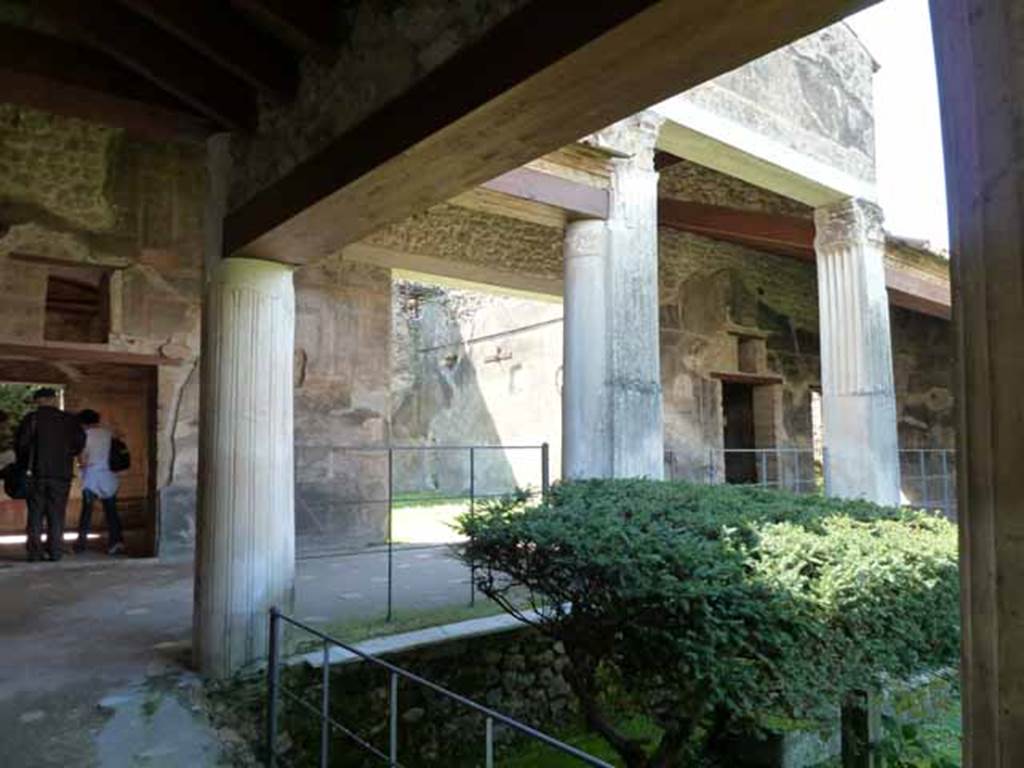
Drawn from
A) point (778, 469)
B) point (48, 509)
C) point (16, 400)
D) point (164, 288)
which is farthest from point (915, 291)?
point (16, 400)

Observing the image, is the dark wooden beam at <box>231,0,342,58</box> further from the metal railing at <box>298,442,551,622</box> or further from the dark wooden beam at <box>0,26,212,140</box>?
the metal railing at <box>298,442,551,622</box>

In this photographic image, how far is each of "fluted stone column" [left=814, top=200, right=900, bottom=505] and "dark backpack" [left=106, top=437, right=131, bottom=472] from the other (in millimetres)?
7488

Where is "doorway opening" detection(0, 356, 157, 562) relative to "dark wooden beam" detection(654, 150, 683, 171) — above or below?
below

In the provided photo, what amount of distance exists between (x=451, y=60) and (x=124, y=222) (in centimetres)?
Answer: 556

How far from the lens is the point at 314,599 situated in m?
5.04

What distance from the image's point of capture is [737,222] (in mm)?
9430

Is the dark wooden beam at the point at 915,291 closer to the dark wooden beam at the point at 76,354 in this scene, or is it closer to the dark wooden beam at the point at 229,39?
the dark wooden beam at the point at 229,39

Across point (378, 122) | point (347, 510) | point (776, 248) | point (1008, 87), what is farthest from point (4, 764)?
point (776, 248)

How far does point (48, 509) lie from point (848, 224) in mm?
8546

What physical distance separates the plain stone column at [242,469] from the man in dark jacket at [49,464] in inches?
146

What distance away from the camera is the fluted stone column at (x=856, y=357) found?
25.6 feet

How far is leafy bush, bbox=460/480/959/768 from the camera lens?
2631mm

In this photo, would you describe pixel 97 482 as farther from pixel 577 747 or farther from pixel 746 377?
pixel 746 377

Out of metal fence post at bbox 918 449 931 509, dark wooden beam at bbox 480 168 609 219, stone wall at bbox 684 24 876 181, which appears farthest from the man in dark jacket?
metal fence post at bbox 918 449 931 509
